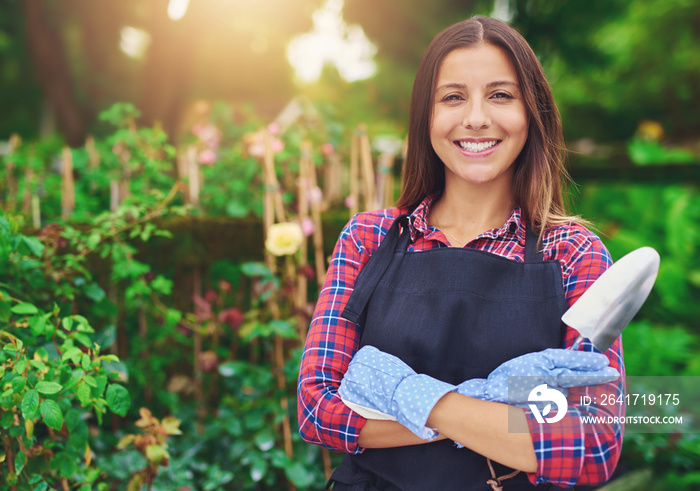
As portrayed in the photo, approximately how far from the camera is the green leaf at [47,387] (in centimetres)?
136

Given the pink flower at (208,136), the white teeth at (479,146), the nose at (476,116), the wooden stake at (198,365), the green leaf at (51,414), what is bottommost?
the wooden stake at (198,365)

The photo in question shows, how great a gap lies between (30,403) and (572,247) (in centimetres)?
144

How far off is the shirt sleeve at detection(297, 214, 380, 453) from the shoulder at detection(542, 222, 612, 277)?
1.62 feet

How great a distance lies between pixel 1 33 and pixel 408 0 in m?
10.2

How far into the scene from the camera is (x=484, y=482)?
1242mm

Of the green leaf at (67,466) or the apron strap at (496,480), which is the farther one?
the green leaf at (67,466)

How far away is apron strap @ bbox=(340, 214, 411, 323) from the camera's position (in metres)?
1.37

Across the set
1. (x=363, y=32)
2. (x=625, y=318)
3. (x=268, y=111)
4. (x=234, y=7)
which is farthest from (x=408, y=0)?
(x=268, y=111)

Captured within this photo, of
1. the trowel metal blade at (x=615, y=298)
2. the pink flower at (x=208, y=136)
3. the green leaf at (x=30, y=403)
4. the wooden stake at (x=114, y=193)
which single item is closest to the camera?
the trowel metal blade at (x=615, y=298)

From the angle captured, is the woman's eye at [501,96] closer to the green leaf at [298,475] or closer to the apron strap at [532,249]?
the apron strap at [532,249]

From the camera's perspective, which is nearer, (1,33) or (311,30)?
(311,30)

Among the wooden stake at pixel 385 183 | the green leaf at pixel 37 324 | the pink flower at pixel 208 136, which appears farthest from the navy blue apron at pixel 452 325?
the pink flower at pixel 208 136

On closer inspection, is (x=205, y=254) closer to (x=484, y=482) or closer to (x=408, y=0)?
(x=484, y=482)

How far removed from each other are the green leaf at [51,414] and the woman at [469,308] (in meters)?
0.63
